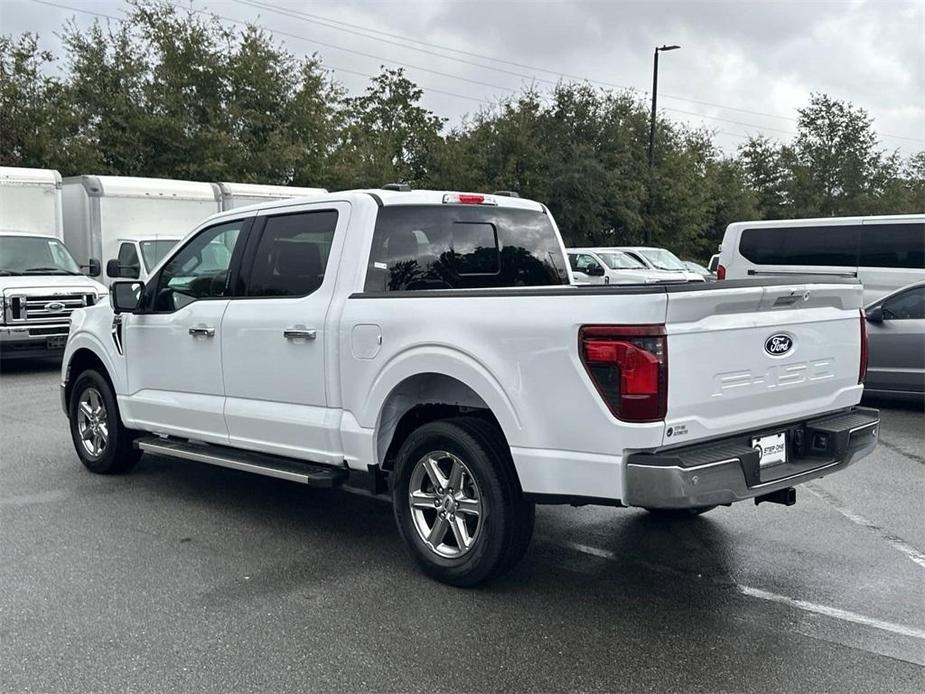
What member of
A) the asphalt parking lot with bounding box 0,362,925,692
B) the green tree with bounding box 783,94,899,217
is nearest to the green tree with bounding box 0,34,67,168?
the asphalt parking lot with bounding box 0,362,925,692

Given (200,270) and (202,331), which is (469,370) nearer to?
(202,331)

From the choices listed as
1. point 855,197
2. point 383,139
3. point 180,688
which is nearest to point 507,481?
point 180,688

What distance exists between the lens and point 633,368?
3.67 metres

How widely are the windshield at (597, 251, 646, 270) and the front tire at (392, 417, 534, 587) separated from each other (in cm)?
1797

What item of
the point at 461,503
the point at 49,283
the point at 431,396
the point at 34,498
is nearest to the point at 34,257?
the point at 49,283

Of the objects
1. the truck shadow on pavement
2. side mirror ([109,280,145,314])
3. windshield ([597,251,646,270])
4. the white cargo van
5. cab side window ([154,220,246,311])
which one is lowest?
the truck shadow on pavement

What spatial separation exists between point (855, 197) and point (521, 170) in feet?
58.9

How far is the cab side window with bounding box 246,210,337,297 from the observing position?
511 centimetres

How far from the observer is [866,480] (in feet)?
22.3

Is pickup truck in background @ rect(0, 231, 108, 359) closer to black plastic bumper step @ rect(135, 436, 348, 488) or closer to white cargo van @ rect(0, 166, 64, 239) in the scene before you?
white cargo van @ rect(0, 166, 64, 239)

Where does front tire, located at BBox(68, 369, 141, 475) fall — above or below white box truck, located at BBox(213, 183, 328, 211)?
below

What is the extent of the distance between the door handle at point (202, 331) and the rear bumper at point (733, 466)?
2.95 m

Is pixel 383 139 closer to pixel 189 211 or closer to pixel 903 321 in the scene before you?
pixel 189 211

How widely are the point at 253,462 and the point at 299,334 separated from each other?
2.97 ft
